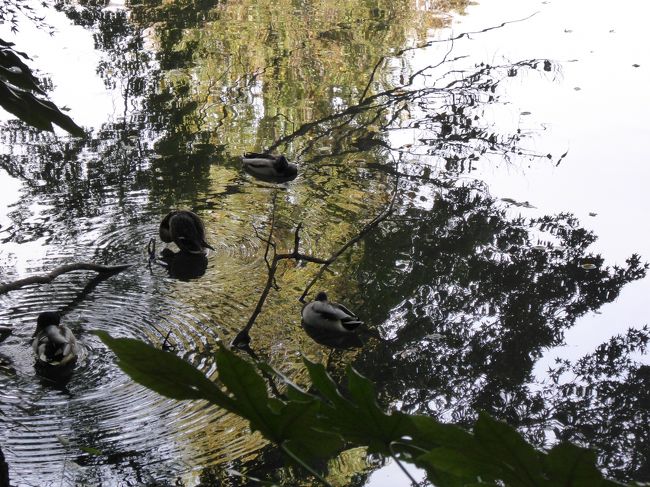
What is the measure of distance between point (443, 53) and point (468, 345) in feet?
22.4

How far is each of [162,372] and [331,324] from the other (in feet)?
13.8

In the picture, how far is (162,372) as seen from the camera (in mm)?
1067

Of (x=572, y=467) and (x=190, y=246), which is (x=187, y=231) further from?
(x=572, y=467)

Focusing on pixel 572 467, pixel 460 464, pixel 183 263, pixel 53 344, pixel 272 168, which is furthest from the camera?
pixel 272 168

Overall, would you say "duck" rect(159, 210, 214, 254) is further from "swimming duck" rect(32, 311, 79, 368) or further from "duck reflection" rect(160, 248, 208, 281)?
"swimming duck" rect(32, 311, 79, 368)

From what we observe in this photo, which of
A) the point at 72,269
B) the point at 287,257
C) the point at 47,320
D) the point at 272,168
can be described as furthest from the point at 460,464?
the point at 272,168

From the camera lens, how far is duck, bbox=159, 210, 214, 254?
626cm

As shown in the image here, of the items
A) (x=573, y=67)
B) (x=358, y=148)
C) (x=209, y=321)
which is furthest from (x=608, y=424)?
(x=573, y=67)

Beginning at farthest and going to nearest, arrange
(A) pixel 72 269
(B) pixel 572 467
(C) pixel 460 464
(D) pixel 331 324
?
1. (A) pixel 72 269
2. (D) pixel 331 324
3. (C) pixel 460 464
4. (B) pixel 572 467

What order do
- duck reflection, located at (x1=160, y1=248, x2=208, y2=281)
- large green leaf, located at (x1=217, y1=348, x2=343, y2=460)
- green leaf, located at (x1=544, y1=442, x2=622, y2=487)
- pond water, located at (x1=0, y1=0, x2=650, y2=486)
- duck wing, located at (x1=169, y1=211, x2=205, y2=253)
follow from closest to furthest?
green leaf, located at (x1=544, y1=442, x2=622, y2=487), large green leaf, located at (x1=217, y1=348, x2=343, y2=460), pond water, located at (x1=0, y1=0, x2=650, y2=486), duck reflection, located at (x1=160, y1=248, x2=208, y2=281), duck wing, located at (x1=169, y1=211, x2=205, y2=253)

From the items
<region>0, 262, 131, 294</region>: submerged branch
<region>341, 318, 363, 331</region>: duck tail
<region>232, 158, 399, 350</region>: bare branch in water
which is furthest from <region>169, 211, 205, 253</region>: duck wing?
<region>341, 318, 363, 331</region>: duck tail

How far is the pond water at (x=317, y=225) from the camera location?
453 centimetres

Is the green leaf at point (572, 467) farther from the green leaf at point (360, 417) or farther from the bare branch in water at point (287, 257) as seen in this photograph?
the bare branch in water at point (287, 257)

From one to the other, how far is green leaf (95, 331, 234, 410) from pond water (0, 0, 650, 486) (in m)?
2.91
